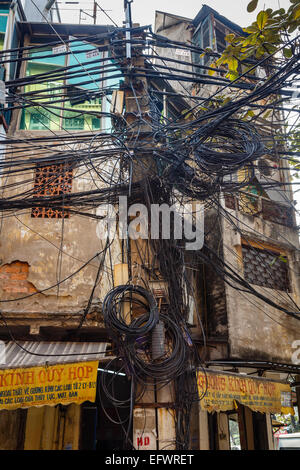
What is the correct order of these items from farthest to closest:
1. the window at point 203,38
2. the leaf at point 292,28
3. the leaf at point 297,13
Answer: the window at point 203,38
the leaf at point 292,28
the leaf at point 297,13

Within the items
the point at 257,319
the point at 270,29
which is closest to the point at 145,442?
the point at 270,29

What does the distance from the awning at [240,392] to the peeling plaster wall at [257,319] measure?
1.98 m

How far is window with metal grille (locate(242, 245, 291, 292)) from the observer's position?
9617 millimetres

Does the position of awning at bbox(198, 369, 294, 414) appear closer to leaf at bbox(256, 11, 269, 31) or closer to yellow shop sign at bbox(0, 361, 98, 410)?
yellow shop sign at bbox(0, 361, 98, 410)

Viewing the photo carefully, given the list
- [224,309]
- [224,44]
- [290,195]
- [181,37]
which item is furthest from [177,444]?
[181,37]

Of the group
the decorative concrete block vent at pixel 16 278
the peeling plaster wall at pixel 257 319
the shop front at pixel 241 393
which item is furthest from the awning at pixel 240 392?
the decorative concrete block vent at pixel 16 278

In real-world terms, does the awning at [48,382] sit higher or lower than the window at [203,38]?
lower

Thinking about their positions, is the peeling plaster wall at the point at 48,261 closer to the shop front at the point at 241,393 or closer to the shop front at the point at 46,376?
the shop front at the point at 46,376

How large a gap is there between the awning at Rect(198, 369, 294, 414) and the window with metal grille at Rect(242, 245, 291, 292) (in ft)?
10.9

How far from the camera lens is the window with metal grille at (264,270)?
962 centimetres

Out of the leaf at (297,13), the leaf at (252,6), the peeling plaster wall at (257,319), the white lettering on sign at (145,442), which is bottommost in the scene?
the white lettering on sign at (145,442)

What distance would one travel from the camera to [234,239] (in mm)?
9648

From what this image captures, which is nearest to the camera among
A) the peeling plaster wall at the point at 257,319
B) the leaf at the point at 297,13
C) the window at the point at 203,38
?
the leaf at the point at 297,13

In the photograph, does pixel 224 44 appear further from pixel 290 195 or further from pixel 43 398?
pixel 43 398
